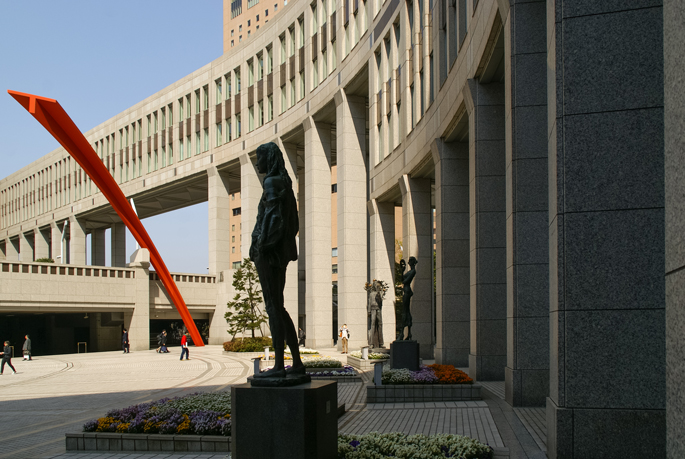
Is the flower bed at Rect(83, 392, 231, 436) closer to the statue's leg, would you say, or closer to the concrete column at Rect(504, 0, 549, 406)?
the statue's leg

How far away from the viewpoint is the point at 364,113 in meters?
42.4

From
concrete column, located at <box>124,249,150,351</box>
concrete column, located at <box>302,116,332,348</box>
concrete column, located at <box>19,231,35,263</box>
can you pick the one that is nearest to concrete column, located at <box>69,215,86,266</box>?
concrete column, located at <box>19,231,35,263</box>

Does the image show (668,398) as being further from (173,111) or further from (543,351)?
(173,111)

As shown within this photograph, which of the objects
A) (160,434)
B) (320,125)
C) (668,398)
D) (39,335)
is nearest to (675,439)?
(668,398)

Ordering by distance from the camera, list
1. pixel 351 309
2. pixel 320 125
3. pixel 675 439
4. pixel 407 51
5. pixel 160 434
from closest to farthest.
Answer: pixel 675 439 < pixel 160 434 < pixel 407 51 < pixel 351 309 < pixel 320 125

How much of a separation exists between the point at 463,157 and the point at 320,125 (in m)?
22.0

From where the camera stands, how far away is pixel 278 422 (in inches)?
277

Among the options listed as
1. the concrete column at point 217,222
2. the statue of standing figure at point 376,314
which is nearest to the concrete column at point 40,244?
the concrete column at point 217,222

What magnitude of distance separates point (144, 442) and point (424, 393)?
23.5 ft

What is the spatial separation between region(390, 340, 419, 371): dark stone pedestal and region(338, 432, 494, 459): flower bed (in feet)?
33.3

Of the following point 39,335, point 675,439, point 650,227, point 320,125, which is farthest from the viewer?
point 39,335

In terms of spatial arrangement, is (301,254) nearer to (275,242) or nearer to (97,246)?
(97,246)

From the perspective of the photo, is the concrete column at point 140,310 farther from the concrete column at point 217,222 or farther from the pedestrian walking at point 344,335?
the pedestrian walking at point 344,335

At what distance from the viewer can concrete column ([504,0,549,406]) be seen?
13.3 metres
